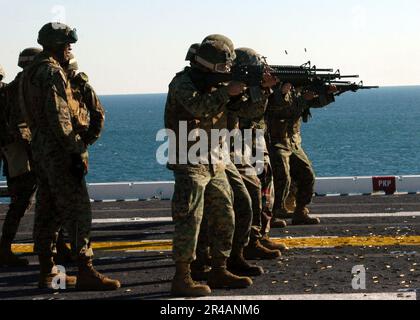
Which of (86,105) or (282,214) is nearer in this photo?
(86,105)

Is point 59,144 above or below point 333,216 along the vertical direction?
above

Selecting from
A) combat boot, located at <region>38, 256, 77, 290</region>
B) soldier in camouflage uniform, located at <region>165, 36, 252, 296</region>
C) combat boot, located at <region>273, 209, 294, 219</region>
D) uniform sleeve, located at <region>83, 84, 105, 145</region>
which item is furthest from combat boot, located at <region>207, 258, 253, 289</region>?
combat boot, located at <region>273, 209, 294, 219</region>

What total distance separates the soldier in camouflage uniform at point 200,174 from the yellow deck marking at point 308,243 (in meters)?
2.59

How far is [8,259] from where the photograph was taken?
9828 mm

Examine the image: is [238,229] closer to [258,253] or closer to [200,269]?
[200,269]

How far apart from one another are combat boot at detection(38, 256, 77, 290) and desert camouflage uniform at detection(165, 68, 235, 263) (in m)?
1.31

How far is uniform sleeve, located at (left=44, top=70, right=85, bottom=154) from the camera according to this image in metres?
7.88

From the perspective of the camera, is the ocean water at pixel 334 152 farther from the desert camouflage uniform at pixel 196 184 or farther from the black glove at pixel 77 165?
the black glove at pixel 77 165

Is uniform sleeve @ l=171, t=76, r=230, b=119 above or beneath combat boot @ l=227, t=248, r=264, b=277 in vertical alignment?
above

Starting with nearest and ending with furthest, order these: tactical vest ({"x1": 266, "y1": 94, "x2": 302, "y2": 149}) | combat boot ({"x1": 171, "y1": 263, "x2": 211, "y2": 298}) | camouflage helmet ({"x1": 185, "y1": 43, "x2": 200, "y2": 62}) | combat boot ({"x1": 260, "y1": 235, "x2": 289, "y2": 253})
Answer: combat boot ({"x1": 171, "y1": 263, "x2": 211, "y2": 298}) → camouflage helmet ({"x1": 185, "y1": 43, "x2": 200, "y2": 62}) → combat boot ({"x1": 260, "y1": 235, "x2": 289, "y2": 253}) → tactical vest ({"x1": 266, "y1": 94, "x2": 302, "y2": 149})

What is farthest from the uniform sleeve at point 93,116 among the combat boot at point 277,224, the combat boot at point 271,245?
the combat boot at point 277,224

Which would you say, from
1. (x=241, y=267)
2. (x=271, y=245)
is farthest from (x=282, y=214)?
(x=241, y=267)

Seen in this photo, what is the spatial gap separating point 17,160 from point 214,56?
312 centimetres

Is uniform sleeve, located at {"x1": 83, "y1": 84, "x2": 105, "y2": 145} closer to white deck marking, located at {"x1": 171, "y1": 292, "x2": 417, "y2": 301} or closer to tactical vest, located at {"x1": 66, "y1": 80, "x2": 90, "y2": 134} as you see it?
tactical vest, located at {"x1": 66, "y1": 80, "x2": 90, "y2": 134}
